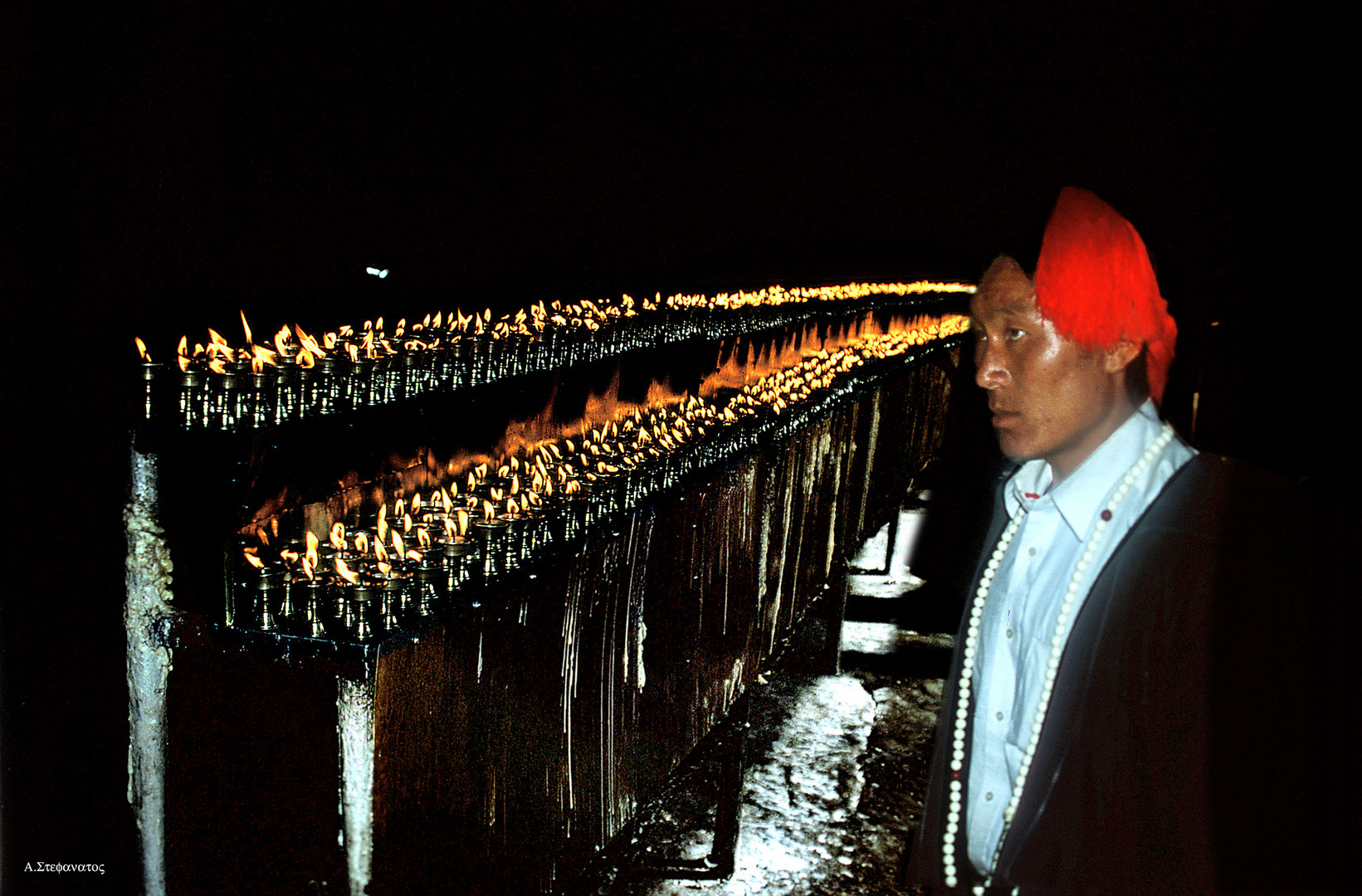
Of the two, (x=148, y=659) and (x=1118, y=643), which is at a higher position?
(x=1118, y=643)

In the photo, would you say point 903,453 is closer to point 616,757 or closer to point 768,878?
point 768,878

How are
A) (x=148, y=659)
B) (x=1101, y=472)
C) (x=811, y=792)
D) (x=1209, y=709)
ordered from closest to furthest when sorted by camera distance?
(x=1209, y=709) < (x=1101, y=472) < (x=148, y=659) < (x=811, y=792)

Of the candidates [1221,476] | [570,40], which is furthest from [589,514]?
[570,40]

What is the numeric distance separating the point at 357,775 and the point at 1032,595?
1.32 metres

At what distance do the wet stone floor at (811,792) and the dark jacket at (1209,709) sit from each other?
6.48 feet

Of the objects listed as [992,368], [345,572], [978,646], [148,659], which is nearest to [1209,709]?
[978,646]

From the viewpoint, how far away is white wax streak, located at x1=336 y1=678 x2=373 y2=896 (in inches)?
82.1

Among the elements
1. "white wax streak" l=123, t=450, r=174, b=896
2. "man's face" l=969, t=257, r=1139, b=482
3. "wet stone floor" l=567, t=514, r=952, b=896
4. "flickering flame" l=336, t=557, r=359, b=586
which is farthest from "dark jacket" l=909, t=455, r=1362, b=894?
"wet stone floor" l=567, t=514, r=952, b=896

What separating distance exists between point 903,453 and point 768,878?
16.3 feet

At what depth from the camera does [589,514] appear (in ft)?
10.2

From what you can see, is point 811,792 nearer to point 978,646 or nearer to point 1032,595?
point 978,646

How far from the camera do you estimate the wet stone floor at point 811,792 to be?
3758mm

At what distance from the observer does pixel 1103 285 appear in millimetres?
1688

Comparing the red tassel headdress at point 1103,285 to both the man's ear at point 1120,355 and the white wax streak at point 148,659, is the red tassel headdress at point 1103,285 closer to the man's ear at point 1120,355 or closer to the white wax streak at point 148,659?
the man's ear at point 1120,355
